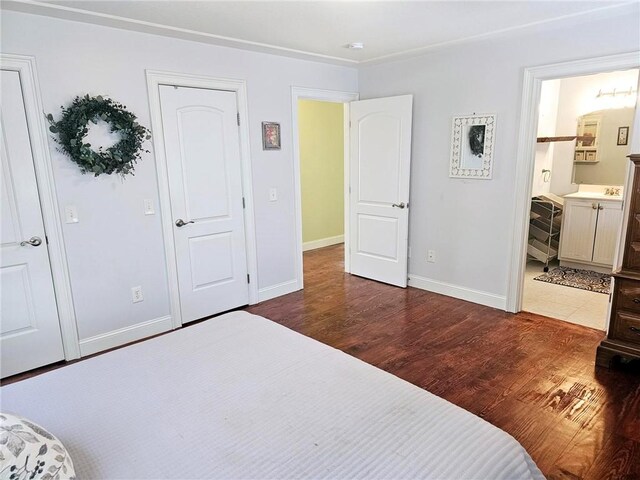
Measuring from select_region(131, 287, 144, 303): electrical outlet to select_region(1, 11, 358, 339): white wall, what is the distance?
35mm

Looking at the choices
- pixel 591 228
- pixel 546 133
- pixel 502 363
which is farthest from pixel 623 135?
pixel 502 363

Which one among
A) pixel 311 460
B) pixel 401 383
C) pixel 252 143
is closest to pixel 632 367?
pixel 401 383

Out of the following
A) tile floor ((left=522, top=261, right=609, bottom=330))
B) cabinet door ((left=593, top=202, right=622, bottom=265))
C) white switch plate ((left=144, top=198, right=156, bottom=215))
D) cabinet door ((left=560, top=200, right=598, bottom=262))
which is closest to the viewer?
white switch plate ((left=144, top=198, right=156, bottom=215))

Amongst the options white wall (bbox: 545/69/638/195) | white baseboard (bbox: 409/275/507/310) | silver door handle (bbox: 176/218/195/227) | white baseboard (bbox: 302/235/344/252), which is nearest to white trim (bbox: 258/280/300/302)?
silver door handle (bbox: 176/218/195/227)

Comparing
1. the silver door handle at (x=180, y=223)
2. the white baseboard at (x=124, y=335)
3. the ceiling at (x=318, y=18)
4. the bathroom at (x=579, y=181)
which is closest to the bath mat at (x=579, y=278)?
the bathroom at (x=579, y=181)

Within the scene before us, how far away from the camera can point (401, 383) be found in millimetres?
1604

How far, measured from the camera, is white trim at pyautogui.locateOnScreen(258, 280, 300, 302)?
13.2 feet

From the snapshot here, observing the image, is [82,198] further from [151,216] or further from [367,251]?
→ [367,251]

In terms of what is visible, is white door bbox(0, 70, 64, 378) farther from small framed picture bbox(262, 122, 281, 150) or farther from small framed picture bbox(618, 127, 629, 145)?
small framed picture bbox(618, 127, 629, 145)

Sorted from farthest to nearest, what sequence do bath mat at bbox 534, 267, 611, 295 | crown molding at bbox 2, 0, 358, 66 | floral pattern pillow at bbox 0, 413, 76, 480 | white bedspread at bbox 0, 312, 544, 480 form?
bath mat at bbox 534, 267, 611, 295 < crown molding at bbox 2, 0, 358, 66 < white bedspread at bbox 0, 312, 544, 480 < floral pattern pillow at bbox 0, 413, 76, 480

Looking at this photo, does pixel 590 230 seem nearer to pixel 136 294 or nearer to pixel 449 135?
pixel 449 135

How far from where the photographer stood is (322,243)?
644cm

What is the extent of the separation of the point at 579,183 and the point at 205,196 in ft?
15.0

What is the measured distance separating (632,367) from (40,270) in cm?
398
